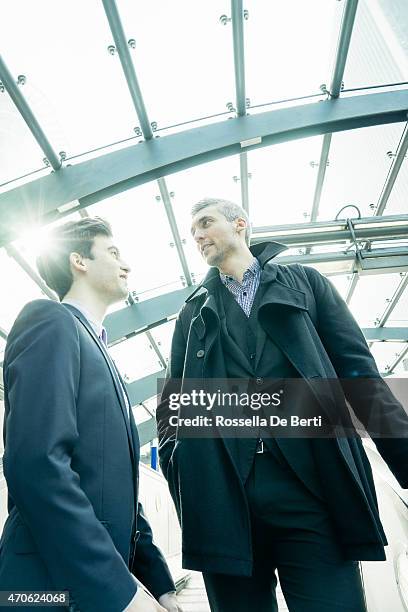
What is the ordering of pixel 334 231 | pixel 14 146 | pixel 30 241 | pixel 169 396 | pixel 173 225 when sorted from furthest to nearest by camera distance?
pixel 173 225 → pixel 30 241 → pixel 334 231 → pixel 14 146 → pixel 169 396

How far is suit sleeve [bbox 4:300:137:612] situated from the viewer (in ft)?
3.16

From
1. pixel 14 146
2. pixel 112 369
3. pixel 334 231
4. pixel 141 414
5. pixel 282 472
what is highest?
pixel 141 414

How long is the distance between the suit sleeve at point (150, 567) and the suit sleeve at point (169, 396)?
0.76ft

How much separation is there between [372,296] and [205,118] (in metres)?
6.95

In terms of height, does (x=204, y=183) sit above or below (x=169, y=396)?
above

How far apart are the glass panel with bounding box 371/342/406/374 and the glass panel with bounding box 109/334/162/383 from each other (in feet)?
22.8

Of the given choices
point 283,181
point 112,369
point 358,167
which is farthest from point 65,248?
point 358,167

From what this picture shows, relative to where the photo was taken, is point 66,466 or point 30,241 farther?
point 30,241

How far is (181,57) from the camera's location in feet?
19.2

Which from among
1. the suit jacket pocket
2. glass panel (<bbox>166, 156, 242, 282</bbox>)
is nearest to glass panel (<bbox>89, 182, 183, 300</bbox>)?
glass panel (<bbox>166, 156, 242, 282</bbox>)

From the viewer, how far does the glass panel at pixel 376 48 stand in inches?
225

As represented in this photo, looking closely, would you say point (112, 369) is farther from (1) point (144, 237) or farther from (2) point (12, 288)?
(2) point (12, 288)

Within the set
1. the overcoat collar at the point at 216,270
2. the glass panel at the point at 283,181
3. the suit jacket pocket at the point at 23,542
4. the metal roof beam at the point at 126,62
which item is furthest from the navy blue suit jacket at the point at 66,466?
the glass panel at the point at 283,181

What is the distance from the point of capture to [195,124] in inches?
263
